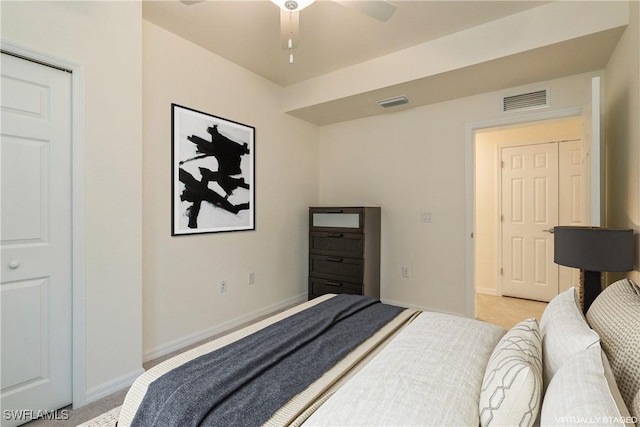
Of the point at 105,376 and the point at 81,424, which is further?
the point at 105,376

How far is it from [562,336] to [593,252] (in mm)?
973

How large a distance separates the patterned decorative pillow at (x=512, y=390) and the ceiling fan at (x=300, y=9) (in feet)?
Result: 5.92

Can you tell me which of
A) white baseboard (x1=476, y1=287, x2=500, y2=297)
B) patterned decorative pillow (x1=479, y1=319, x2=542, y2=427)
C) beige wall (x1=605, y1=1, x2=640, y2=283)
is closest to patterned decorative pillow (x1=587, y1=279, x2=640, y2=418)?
patterned decorative pillow (x1=479, y1=319, x2=542, y2=427)

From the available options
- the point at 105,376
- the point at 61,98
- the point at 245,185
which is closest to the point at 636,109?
the point at 245,185

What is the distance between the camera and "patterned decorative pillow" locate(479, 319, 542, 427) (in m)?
0.81

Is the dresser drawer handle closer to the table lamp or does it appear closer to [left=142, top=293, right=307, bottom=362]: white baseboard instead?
[left=142, top=293, right=307, bottom=362]: white baseboard

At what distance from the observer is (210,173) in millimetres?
2879

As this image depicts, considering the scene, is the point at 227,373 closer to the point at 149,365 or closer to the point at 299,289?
the point at 149,365

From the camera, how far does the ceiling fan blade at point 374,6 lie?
173 centimetres

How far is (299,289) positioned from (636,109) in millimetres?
3413

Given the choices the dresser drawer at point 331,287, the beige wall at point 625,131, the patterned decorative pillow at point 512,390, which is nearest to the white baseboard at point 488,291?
the beige wall at point 625,131

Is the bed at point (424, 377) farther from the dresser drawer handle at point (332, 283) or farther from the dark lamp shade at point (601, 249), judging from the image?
the dresser drawer handle at point (332, 283)

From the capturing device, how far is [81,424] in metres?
1.71

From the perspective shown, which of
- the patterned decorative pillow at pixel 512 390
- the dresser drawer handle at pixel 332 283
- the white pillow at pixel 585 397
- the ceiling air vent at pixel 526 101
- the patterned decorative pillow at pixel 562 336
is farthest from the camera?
the dresser drawer handle at pixel 332 283
